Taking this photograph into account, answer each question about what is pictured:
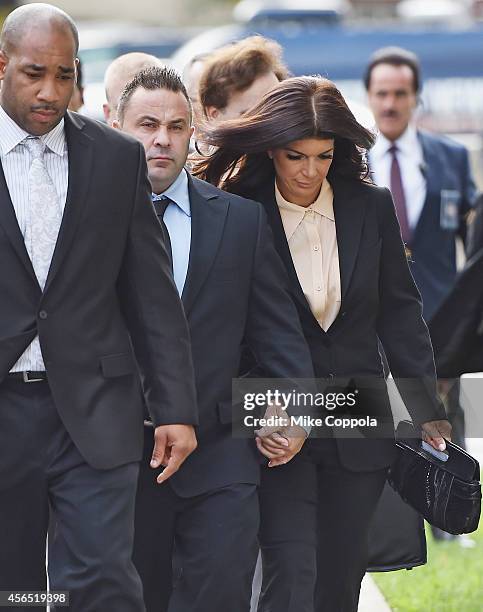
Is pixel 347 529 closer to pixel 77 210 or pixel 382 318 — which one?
pixel 382 318

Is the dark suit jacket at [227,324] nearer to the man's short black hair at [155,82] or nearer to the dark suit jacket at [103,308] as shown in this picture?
the dark suit jacket at [103,308]

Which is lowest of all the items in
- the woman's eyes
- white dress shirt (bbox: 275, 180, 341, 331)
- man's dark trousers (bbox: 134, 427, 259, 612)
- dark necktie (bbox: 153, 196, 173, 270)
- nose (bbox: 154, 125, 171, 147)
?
man's dark trousers (bbox: 134, 427, 259, 612)

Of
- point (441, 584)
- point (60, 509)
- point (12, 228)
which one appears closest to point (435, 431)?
point (60, 509)

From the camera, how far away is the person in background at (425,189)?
7.57 metres

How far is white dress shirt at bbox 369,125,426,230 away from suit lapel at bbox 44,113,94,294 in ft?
11.8

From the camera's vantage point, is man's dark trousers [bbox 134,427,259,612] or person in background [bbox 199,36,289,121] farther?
person in background [bbox 199,36,289,121]

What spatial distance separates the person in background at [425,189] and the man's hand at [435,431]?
2311mm

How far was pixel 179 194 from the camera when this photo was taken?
4672 millimetres

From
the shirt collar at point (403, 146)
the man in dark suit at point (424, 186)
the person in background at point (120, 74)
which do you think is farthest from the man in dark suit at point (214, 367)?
the shirt collar at point (403, 146)

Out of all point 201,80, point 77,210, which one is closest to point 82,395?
point 77,210

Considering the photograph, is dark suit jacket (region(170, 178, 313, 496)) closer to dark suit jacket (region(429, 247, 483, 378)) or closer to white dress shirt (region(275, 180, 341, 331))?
white dress shirt (region(275, 180, 341, 331))

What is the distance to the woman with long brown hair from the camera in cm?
470

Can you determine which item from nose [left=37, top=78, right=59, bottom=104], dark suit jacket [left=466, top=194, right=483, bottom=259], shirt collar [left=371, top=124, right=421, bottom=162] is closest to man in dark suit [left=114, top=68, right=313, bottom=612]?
nose [left=37, top=78, right=59, bottom=104]

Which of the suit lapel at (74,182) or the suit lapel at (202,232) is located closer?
the suit lapel at (74,182)
